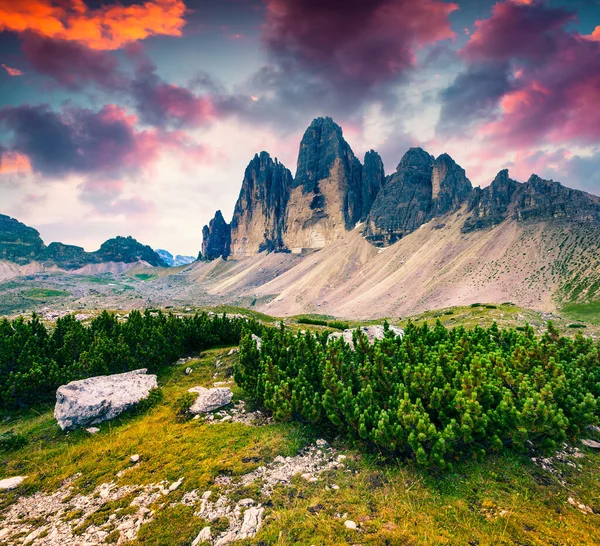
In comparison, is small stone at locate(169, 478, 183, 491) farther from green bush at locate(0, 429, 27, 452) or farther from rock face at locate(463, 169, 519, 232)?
rock face at locate(463, 169, 519, 232)

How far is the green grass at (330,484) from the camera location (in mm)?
6891

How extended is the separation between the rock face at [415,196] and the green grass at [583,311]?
9110cm

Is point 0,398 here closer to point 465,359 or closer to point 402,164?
point 465,359

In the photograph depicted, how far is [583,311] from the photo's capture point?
54.0 metres

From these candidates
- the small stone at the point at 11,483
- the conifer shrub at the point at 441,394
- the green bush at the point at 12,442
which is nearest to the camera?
the conifer shrub at the point at 441,394

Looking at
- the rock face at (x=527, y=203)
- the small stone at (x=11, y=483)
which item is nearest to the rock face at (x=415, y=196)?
the rock face at (x=527, y=203)

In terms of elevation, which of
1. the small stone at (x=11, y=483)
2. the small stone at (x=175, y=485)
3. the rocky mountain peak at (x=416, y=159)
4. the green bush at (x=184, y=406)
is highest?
the rocky mountain peak at (x=416, y=159)


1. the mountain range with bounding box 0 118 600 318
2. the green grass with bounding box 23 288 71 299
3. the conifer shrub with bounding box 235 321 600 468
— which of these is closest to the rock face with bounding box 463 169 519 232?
the mountain range with bounding box 0 118 600 318

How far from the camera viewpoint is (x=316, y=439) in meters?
11.4

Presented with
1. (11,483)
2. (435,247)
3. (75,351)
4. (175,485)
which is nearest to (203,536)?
(175,485)

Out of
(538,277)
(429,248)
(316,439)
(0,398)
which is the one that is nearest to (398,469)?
(316,439)

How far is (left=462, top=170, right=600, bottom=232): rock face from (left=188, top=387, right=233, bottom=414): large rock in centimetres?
11760

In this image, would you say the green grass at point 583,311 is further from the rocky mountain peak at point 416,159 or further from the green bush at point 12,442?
the rocky mountain peak at point 416,159

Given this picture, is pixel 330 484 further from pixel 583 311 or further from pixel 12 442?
pixel 583 311
